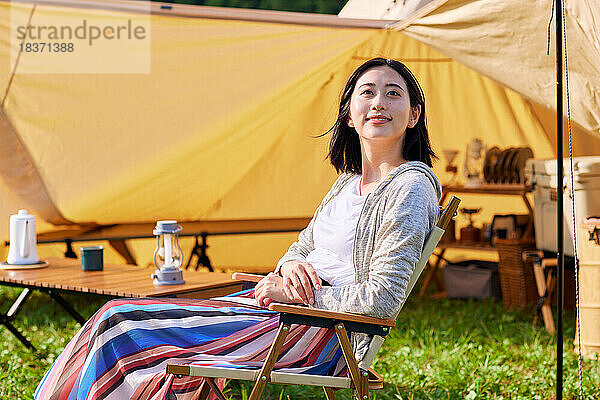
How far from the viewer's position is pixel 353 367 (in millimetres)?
2219

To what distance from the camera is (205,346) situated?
92.5 inches

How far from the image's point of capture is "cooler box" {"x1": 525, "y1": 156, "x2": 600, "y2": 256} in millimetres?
4168

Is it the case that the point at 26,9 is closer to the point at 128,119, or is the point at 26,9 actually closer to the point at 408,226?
the point at 128,119

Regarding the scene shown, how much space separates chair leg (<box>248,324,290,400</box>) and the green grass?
36.3 inches

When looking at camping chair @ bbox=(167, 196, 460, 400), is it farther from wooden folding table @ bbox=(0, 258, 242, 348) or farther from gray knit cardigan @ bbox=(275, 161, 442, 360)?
wooden folding table @ bbox=(0, 258, 242, 348)

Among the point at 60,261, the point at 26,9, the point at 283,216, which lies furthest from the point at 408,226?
the point at 283,216

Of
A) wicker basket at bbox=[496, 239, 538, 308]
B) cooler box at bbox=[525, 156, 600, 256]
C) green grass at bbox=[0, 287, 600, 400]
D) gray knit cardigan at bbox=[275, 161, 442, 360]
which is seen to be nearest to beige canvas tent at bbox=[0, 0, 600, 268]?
cooler box at bbox=[525, 156, 600, 256]

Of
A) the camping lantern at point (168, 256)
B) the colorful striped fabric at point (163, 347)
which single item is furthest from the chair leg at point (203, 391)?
the camping lantern at point (168, 256)

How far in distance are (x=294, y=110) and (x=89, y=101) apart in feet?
4.65

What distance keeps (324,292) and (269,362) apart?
283mm

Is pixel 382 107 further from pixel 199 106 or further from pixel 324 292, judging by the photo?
pixel 199 106

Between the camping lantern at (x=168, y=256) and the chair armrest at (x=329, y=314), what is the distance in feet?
3.67

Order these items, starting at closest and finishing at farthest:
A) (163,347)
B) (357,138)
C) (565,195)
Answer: (163,347) < (357,138) < (565,195)

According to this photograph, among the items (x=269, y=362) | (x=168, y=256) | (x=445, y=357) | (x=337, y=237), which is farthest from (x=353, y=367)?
(x=445, y=357)
